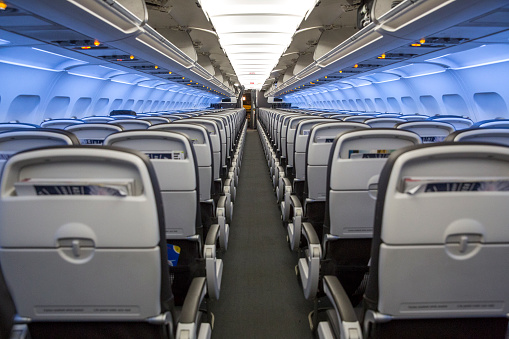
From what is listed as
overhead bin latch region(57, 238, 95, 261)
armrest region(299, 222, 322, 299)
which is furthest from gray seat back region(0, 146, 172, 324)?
armrest region(299, 222, 322, 299)

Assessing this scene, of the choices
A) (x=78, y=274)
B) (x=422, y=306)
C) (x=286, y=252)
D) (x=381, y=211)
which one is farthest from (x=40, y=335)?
(x=286, y=252)

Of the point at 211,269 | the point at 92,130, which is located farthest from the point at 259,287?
the point at 92,130

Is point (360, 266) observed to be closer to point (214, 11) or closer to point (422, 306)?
point (422, 306)

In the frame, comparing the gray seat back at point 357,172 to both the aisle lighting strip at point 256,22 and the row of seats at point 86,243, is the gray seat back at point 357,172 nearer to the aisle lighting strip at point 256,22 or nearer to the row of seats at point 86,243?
the row of seats at point 86,243

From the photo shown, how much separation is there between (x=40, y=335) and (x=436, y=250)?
1.88 metres

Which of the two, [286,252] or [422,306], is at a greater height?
[422,306]

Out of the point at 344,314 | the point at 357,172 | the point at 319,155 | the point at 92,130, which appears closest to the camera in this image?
the point at 344,314

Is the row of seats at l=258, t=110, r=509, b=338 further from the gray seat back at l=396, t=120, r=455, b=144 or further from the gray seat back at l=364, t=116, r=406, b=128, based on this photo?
the gray seat back at l=364, t=116, r=406, b=128

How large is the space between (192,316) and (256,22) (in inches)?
416

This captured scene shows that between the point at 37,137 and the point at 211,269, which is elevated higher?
the point at 37,137

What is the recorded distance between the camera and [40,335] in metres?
1.51

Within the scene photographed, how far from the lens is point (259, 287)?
132 inches

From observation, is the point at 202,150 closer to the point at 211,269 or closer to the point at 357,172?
the point at 211,269

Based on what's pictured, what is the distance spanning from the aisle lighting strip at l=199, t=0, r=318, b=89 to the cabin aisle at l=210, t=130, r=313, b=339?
4.31 metres
